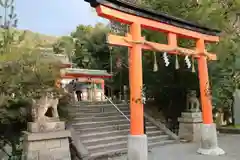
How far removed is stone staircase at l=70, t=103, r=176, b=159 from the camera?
7754 mm

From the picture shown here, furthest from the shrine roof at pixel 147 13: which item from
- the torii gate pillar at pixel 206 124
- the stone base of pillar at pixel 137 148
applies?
the stone base of pillar at pixel 137 148

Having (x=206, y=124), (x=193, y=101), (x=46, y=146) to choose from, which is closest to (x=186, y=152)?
(x=206, y=124)

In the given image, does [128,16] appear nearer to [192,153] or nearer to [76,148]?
[76,148]

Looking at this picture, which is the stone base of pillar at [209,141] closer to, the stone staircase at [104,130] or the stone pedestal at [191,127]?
the stone staircase at [104,130]

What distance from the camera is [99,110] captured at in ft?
33.3

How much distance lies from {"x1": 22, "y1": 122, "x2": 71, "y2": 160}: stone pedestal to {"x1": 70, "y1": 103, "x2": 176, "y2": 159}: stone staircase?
1.14m

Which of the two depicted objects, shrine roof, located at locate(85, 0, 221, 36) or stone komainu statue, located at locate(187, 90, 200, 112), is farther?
stone komainu statue, located at locate(187, 90, 200, 112)

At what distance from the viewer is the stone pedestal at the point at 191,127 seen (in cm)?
979

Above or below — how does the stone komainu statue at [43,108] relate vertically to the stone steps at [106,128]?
above

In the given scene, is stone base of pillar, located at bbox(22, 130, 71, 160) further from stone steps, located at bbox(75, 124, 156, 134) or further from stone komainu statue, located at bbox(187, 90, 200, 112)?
stone komainu statue, located at bbox(187, 90, 200, 112)

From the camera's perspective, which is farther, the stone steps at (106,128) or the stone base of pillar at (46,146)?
the stone steps at (106,128)

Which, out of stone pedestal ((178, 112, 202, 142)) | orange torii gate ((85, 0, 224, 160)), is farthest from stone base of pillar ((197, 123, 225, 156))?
stone pedestal ((178, 112, 202, 142))

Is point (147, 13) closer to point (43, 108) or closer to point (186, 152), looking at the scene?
point (43, 108)

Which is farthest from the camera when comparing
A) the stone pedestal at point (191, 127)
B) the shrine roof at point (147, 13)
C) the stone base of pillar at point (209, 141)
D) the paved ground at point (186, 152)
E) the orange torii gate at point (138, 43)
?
the stone pedestal at point (191, 127)
